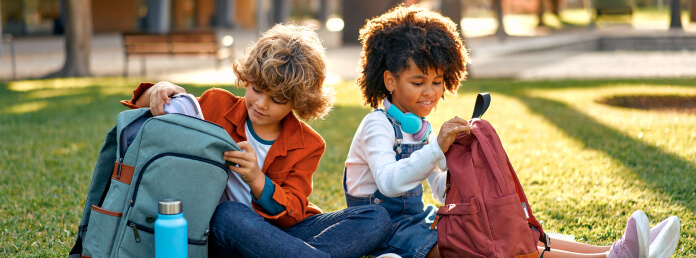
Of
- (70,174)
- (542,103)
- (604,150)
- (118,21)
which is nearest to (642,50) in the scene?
(542,103)

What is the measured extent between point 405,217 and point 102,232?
1180 millimetres

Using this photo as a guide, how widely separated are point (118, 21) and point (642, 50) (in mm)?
18381

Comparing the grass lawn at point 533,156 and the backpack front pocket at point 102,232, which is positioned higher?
the backpack front pocket at point 102,232

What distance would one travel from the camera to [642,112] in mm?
6453

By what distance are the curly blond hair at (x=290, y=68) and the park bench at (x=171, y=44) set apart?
359 inches

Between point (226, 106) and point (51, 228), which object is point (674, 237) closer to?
point (226, 106)

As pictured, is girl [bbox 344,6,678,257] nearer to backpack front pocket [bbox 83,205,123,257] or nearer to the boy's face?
the boy's face

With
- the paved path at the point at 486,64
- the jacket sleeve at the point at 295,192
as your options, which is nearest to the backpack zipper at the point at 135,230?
the jacket sleeve at the point at 295,192

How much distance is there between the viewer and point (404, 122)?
2.64 meters

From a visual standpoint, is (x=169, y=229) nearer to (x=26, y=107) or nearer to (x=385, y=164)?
(x=385, y=164)

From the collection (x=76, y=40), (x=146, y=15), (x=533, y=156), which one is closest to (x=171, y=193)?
(x=533, y=156)

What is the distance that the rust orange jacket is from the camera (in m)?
2.58

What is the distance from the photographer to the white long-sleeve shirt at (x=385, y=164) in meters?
2.40

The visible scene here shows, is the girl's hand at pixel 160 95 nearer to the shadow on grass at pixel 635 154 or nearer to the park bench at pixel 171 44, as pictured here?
the shadow on grass at pixel 635 154
